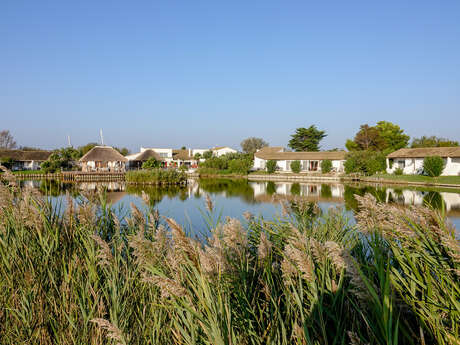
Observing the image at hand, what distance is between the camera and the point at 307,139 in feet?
233

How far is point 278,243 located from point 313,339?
1597 mm

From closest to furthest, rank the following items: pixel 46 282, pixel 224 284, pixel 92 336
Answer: pixel 224 284, pixel 92 336, pixel 46 282

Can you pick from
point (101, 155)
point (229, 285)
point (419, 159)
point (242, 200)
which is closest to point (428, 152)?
point (419, 159)

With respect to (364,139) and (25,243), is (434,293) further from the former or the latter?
(364,139)

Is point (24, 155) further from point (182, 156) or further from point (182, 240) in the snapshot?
point (182, 240)

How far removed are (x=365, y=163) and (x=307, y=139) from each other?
29647 millimetres

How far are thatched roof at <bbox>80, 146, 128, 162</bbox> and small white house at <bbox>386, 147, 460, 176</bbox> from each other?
4295 centimetres

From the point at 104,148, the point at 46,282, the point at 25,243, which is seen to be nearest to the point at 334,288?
the point at 46,282

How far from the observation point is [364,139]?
62188 mm

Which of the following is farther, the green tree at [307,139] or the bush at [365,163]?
the green tree at [307,139]

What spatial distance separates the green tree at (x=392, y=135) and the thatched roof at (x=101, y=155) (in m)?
53.3

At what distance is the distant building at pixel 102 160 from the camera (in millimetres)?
52156

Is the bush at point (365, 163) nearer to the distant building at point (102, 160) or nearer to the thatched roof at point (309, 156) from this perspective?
the thatched roof at point (309, 156)

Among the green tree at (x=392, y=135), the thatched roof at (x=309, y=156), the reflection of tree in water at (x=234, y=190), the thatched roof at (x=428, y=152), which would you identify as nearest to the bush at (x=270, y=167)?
the thatched roof at (x=309, y=156)
